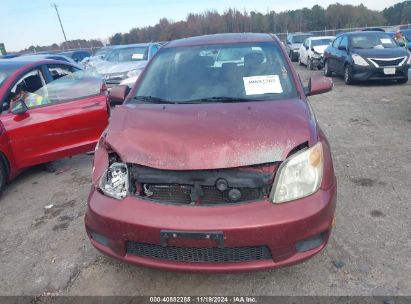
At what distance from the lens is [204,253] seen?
225 cm

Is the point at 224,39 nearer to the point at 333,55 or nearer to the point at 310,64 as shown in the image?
the point at 333,55

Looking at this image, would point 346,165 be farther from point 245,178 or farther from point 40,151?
point 40,151

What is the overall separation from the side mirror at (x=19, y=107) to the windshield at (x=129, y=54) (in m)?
7.00

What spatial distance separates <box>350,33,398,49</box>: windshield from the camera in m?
10.8

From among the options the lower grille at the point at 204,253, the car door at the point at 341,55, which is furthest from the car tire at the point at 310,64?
the lower grille at the point at 204,253

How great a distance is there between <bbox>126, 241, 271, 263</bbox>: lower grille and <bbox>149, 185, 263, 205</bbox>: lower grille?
0.29 meters

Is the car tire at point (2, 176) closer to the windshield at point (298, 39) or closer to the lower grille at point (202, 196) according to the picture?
the lower grille at point (202, 196)

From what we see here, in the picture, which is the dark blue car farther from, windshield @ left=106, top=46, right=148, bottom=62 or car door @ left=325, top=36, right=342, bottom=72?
windshield @ left=106, top=46, right=148, bottom=62

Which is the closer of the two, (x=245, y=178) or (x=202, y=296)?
(x=245, y=178)

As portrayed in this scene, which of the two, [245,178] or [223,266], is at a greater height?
[245,178]

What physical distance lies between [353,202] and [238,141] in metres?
1.87

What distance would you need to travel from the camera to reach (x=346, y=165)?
4.60 metres

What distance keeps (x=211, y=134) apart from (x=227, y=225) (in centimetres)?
63

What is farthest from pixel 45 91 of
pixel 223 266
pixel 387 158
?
pixel 387 158
